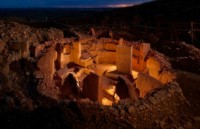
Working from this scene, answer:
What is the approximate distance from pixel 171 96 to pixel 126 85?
272 cm

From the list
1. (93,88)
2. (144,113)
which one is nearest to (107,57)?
(93,88)

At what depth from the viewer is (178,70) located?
456 inches

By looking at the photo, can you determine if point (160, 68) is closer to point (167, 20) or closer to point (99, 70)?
point (99, 70)

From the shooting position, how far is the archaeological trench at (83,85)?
21.5 ft

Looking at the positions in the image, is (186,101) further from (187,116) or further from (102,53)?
(102,53)

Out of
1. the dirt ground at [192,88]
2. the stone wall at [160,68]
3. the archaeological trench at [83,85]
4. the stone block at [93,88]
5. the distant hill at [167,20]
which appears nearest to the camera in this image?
the archaeological trench at [83,85]

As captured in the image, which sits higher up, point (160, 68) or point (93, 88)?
point (160, 68)

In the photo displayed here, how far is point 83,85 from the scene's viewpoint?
425 inches

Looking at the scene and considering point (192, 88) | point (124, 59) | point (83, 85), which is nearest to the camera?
point (192, 88)

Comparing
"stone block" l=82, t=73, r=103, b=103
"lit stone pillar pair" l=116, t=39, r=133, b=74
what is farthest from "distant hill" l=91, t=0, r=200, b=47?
"stone block" l=82, t=73, r=103, b=103

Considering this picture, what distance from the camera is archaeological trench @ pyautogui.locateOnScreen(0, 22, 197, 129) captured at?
6.56 metres

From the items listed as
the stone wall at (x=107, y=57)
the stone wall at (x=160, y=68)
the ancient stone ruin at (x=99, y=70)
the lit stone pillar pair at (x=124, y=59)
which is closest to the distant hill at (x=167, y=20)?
the stone wall at (x=107, y=57)

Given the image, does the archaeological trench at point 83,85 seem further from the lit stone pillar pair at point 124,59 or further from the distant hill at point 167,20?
the distant hill at point 167,20

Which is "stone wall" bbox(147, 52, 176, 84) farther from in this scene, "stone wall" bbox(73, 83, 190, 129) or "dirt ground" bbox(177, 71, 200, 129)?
"stone wall" bbox(73, 83, 190, 129)
